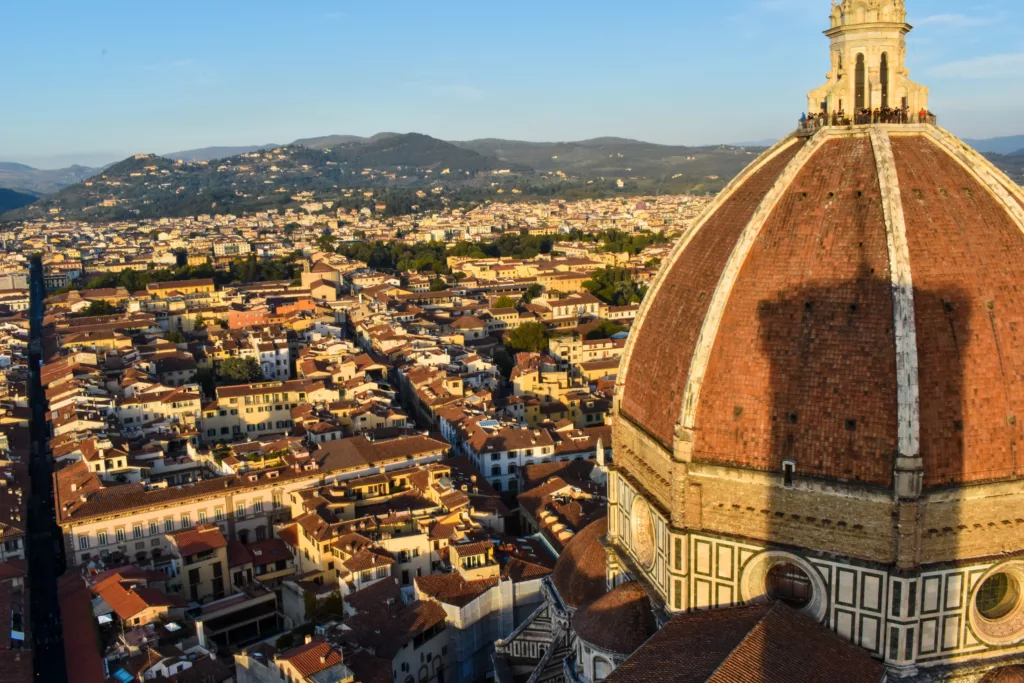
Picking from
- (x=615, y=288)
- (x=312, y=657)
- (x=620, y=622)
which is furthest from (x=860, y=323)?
(x=615, y=288)

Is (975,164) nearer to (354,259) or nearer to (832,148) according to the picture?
(832,148)

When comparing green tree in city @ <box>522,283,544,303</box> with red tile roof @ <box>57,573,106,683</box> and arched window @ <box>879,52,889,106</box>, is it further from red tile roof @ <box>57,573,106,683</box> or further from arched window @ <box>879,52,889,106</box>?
arched window @ <box>879,52,889,106</box>

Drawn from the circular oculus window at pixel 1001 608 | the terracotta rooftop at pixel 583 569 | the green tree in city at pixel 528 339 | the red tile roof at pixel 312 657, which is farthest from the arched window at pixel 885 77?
the green tree in city at pixel 528 339

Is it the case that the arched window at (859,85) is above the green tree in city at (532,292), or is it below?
above

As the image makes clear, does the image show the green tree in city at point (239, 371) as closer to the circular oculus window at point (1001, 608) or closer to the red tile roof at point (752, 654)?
the red tile roof at point (752, 654)

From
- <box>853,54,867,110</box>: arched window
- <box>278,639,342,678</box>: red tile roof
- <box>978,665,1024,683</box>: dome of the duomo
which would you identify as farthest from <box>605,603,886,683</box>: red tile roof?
<box>278,639,342,678</box>: red tile roof

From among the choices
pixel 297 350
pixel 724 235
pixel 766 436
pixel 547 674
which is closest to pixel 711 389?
pixel 766 436

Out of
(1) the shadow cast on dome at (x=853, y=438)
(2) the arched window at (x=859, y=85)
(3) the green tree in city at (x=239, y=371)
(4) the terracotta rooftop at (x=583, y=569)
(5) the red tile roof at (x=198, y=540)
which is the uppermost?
(2) the arched window at (x=859, y=85)
